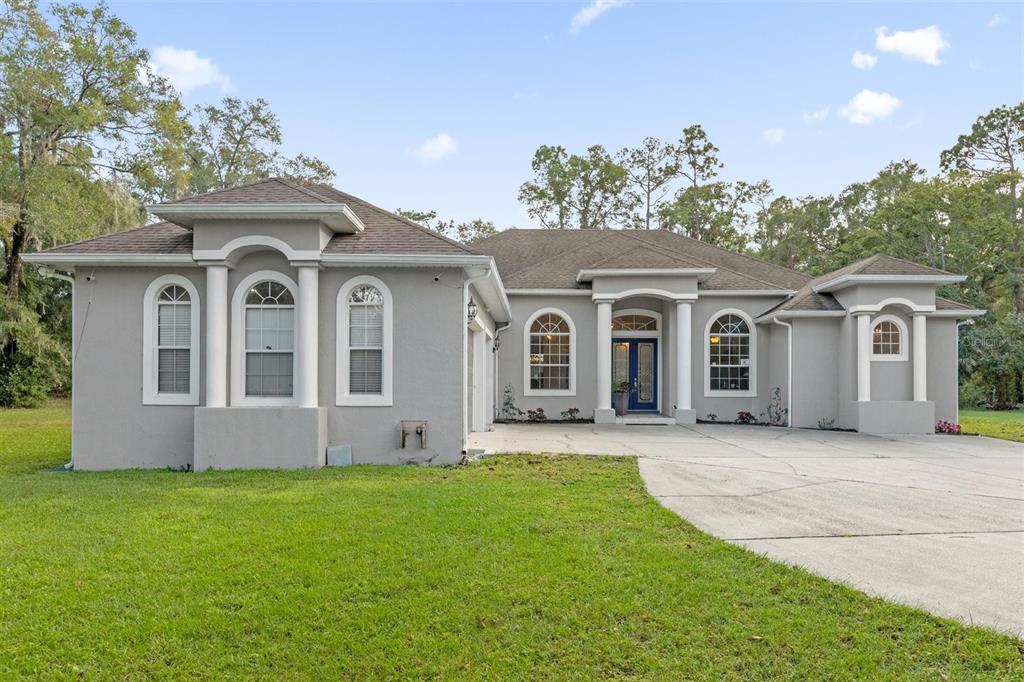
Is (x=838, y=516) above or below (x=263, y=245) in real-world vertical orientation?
below

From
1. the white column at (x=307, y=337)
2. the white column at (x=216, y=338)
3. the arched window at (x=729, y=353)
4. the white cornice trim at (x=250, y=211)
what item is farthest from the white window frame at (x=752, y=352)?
the white column at (x=216, y=338)

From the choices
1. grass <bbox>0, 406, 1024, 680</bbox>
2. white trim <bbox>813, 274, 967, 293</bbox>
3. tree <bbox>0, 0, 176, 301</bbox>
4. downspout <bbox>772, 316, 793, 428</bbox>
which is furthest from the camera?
tree <bbox>0, 0, 176, 301</bbox>

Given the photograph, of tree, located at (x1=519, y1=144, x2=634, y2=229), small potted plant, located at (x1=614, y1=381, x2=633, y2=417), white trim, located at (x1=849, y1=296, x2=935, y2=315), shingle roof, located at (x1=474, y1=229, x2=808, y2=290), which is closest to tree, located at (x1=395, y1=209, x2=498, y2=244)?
tree, located at (x1=519, y1=144, x2=634, y2=229)

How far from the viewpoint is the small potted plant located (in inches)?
670

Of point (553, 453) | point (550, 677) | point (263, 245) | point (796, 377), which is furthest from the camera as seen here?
point (796, 377)

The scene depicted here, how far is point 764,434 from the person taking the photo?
1334 cm

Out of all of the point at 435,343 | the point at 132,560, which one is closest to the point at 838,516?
the point at 435,343

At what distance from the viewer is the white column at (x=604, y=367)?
51.7 feet

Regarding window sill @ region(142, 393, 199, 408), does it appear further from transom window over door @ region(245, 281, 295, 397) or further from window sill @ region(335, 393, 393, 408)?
window sill @ region(335, 393, 393, 408)

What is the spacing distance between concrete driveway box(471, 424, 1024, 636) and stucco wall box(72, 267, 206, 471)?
16.6 ft

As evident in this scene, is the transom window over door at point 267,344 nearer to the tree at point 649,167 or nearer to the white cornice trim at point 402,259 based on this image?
the white cornice trim at point 402,259

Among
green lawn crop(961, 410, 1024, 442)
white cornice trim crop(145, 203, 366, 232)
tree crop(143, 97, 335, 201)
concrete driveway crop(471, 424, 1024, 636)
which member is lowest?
green lawn crop(961, 410, 1024, 442)

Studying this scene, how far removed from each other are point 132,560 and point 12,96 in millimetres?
25663

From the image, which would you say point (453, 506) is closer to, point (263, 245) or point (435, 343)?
point (435, 343)
